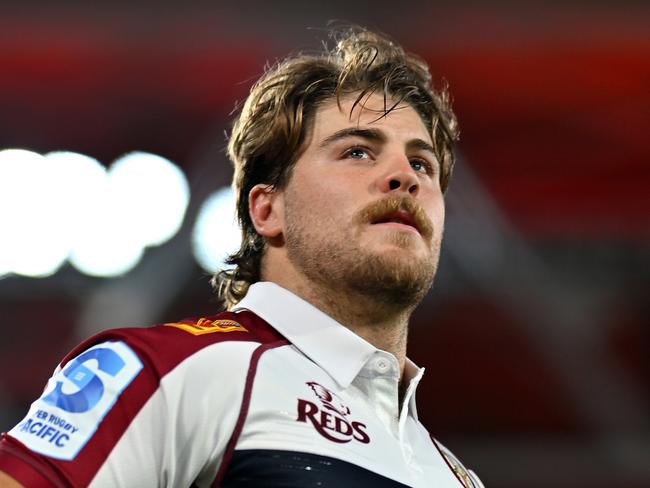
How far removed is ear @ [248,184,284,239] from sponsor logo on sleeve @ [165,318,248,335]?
0.28 metres

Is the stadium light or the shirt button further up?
the stadium light

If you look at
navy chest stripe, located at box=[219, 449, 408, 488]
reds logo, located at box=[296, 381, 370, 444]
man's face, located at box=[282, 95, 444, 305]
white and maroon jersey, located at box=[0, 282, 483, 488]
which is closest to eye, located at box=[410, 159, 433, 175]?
man's face, located at box=[282, 95, 444, 305]

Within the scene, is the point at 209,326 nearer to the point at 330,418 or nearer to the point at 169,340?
the point at 169,340

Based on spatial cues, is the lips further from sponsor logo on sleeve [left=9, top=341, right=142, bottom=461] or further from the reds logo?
sponsor logo on sleeve [left=9, top=341, right=142, bottom=461]

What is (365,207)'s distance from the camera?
170cm

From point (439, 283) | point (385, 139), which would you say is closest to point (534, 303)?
point (439, 283)

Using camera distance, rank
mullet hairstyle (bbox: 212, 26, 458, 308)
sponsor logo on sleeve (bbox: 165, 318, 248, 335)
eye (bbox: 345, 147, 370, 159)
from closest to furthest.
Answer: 1. sponsor logo on sleeve (bbox: 165, 318, 248, 335)
2. eye (bbox: 345, 147, 370, 159)
3. mullet hairstyle (bbox: 212, 26, 458, 308)

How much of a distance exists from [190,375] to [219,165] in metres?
2.39

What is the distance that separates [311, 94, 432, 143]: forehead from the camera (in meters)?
1.84

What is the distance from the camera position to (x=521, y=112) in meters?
3.94

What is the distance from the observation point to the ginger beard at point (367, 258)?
168cm

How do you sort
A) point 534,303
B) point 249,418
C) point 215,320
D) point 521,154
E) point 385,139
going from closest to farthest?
point 249,418
point 215,320
point 385,139
point 534,303
point 521,154

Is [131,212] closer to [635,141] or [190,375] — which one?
[635,141]

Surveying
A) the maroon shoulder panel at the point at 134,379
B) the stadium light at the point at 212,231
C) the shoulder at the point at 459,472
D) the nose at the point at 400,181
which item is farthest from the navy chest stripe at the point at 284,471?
the stadium light at the point at 212,231
